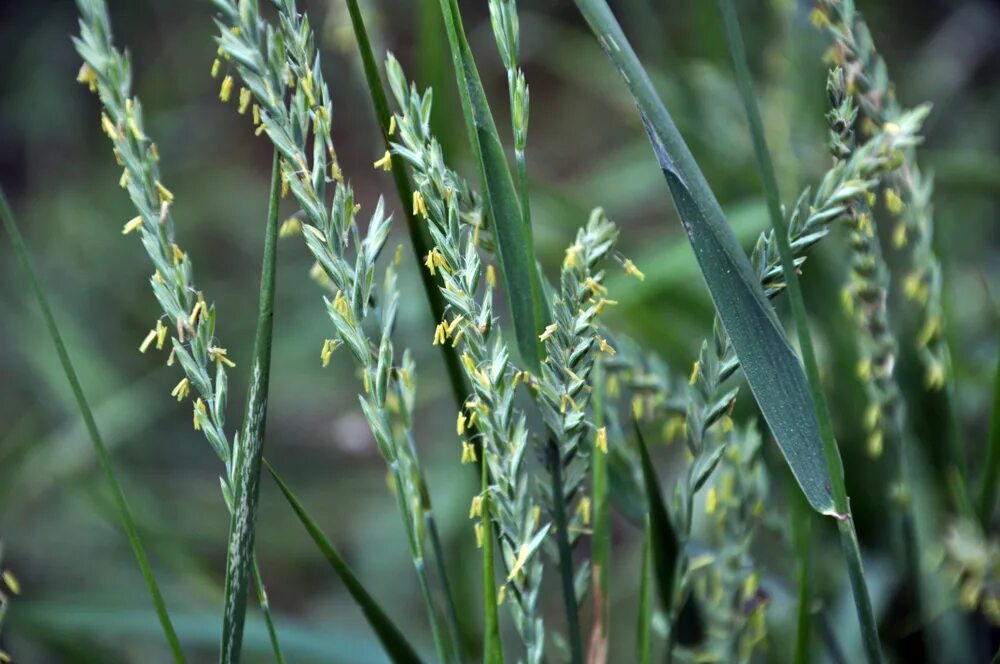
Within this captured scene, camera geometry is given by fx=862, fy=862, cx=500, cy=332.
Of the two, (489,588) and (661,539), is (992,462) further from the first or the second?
(489,588)

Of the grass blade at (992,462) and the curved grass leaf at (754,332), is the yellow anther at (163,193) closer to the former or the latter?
the curved grass leaf at (754,332)

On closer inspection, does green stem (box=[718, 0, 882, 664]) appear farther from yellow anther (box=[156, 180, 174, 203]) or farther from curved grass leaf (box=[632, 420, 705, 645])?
yellow anther (box=[156, 180, 174, 203])

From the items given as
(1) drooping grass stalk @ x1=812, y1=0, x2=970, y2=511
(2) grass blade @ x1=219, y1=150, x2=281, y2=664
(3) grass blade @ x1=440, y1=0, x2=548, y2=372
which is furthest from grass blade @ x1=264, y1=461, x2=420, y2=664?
(1) drooping grass stalk @ x1=812, y1=0, x2=970, y2=511

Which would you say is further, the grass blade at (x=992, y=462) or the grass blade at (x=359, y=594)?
the grass blade at (x=992, y=462)

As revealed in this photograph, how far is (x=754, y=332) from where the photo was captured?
36 cm

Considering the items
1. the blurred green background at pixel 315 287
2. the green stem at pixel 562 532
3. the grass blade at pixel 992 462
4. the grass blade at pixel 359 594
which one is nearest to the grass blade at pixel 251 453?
the grass blade at pixel 359 594

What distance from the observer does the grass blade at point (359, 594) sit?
383 millimetres

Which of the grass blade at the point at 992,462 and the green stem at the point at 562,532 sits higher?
the green stem at the point at 562,532

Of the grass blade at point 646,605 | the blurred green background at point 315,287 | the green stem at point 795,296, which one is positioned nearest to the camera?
the green stem at point 795,296

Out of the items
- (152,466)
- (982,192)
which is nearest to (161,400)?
(152,466)

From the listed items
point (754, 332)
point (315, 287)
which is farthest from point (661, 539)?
point (315, 287)

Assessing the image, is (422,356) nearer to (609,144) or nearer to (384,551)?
(384,551)

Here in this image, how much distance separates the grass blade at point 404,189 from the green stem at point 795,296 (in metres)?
0.14

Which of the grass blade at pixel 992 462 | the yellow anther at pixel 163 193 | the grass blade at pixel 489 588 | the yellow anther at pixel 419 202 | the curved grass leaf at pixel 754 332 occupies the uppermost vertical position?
the yellow anther at pixel 163 193
